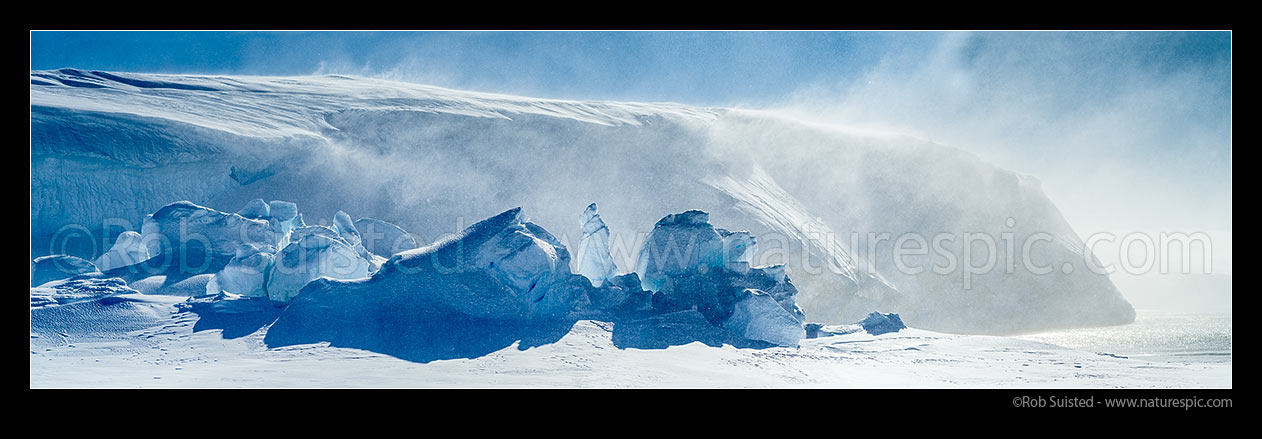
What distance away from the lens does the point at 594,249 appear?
8047 mm

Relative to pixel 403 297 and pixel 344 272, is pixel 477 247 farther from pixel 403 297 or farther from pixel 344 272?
pixel 344 272

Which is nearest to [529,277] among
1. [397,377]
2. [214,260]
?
[397,377]

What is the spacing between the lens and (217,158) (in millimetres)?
11375

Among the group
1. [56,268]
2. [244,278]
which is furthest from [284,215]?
[56,268]

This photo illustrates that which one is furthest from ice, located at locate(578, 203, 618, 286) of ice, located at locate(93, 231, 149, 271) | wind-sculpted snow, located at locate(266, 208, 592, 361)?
ice, located at locate(93, 231, 149, 271)

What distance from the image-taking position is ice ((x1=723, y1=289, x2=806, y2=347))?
6.85 m

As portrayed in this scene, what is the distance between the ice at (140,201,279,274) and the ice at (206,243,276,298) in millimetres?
760

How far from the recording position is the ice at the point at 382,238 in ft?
32.0

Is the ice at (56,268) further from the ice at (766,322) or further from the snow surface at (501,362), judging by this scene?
the ice at (766,322)

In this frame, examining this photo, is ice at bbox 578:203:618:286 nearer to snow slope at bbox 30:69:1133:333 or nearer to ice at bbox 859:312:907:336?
ice at bbox 859:312:907:336

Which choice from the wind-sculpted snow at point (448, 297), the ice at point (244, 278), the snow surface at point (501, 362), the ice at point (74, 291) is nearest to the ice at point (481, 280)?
the wind-sculpted snow at point (448, 297)

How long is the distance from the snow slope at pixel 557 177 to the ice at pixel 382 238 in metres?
1.75

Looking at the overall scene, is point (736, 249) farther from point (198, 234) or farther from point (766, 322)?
point (198, 234)

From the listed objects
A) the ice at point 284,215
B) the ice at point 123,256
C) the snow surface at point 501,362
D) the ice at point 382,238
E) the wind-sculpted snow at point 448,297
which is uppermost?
the ice at point 284,215
